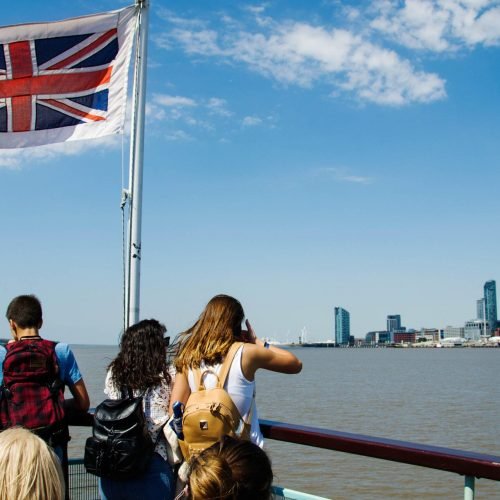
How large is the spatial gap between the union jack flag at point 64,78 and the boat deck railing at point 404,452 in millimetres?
4407

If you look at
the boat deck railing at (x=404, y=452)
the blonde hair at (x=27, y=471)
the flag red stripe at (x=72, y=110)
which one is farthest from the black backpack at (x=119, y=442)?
the flag red stripe at (x=72, y=110)

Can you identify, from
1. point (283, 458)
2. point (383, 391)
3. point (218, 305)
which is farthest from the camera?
point (383, 391)

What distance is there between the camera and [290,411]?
90.1 ft

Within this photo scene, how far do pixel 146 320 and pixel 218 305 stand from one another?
1.65 feet

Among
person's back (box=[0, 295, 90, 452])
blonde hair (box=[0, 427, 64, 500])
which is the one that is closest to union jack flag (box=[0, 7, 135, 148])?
person's back (box=[0, 295, 90, 452])

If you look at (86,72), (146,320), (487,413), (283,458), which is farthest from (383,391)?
(146,320)

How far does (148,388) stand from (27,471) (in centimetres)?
198

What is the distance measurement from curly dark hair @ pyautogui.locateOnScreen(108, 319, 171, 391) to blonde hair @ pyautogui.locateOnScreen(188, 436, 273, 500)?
5.95ft

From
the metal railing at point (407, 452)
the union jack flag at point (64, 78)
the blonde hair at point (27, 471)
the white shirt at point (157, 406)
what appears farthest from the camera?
the union jack flag at point (64, 78)

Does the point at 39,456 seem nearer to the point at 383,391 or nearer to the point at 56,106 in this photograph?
the point at 56,106

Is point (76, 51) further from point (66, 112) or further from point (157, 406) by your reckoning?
point (157, 406)

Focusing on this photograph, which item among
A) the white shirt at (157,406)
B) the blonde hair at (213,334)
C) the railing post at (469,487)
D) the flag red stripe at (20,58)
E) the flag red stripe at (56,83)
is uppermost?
the flag red stripe at (20,58)

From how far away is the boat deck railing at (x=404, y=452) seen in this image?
9.43 feet

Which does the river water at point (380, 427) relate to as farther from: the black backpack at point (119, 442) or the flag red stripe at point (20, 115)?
the black backpack at point (119, 442)
